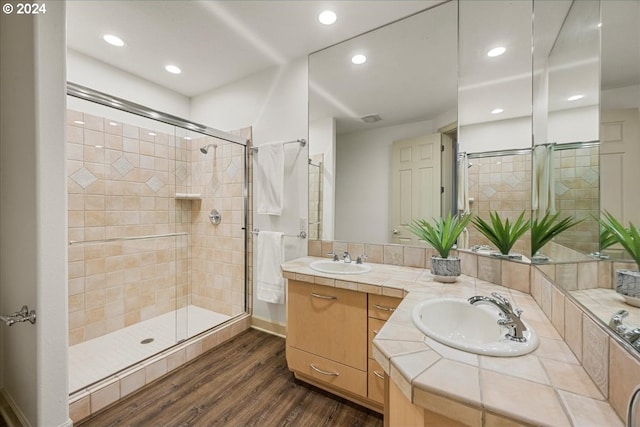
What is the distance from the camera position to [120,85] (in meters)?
2.46

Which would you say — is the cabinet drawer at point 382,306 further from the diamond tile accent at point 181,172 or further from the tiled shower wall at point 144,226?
the diamond tile accent at point 181,172

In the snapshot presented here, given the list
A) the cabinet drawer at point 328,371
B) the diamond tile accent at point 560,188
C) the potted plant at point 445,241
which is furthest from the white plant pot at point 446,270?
the cabinet drawer at point 328,371

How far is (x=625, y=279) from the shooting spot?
0.57 metres

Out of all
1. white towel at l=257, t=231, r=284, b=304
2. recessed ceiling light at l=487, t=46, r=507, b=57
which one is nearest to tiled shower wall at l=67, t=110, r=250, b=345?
white towel at l=257, t=231, r=284, b=304

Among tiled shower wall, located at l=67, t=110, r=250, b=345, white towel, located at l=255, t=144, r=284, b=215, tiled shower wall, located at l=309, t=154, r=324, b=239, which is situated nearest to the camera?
tiled shower wall, located at l=67, t=110, r=250, b=345

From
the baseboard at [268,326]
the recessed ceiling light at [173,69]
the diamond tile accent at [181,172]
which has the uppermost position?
the recessed ceiling light at [173,69]

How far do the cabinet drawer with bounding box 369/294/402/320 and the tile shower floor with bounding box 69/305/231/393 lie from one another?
1.67 meters

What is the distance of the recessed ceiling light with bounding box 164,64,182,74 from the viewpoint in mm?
2430

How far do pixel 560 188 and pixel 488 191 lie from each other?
0.49 meters

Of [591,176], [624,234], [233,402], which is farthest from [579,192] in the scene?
[233,402]

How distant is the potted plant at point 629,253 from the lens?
0.53 meters

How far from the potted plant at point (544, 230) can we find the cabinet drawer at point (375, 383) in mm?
968

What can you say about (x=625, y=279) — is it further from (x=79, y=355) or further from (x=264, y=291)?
(x=79, y=355)

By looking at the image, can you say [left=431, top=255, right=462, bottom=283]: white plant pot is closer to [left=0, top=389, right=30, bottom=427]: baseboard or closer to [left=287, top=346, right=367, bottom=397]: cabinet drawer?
[left=287, top=346, right=367, bottom=397]: cabinet drawer
